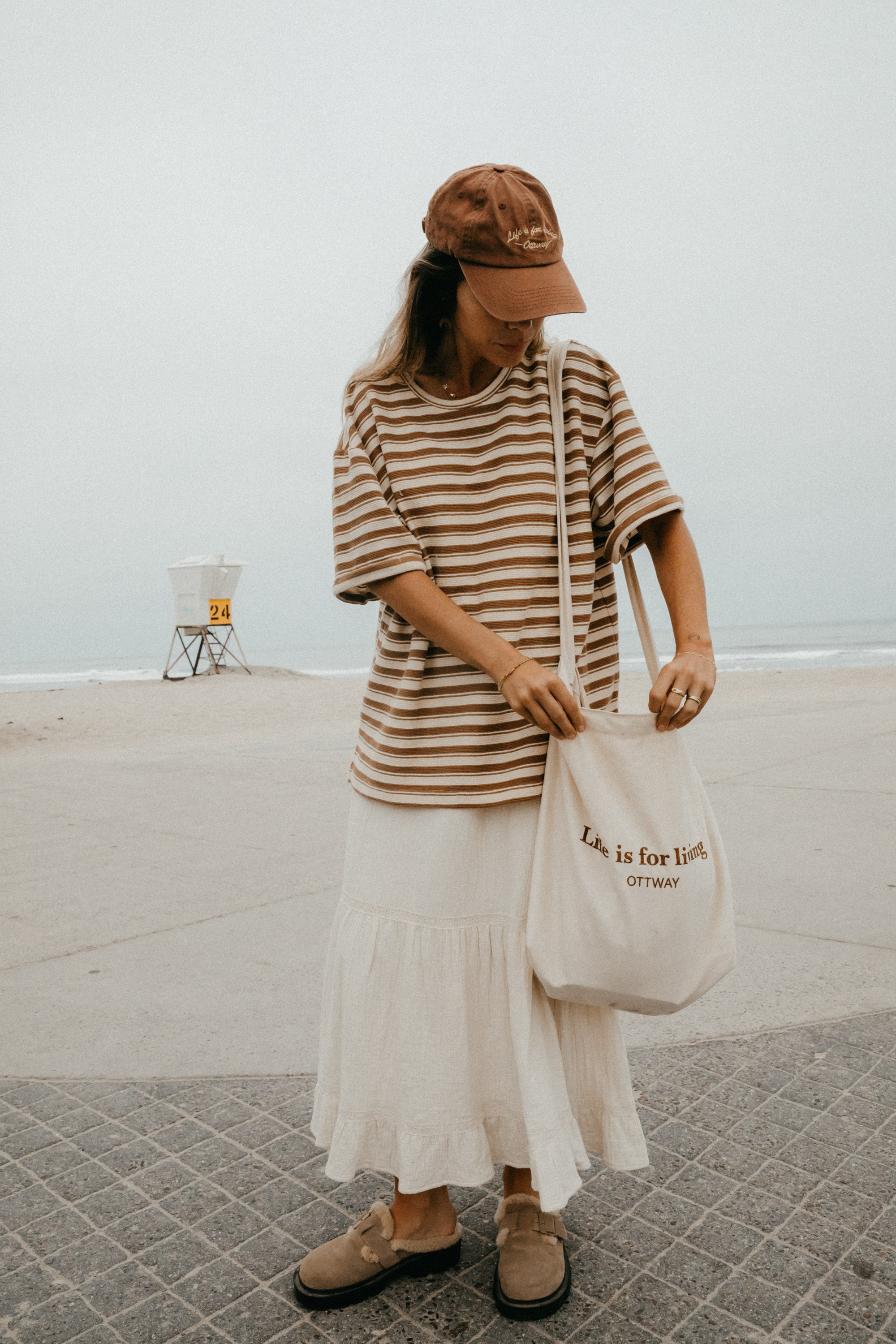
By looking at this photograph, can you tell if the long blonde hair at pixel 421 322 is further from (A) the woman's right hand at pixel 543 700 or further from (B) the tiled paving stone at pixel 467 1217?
(B) the tiled paving stone at pixel 467 1217

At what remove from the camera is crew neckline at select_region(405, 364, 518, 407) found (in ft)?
5.57

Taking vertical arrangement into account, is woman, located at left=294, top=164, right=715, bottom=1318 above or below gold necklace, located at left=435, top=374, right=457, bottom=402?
below

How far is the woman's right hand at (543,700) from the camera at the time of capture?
148 centimetres

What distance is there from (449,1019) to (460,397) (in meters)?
1.05

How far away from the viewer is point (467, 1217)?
1950mm

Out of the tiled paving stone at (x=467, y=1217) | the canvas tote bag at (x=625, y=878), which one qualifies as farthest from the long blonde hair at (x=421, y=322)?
the tiled paving stone at (x=467, y=1217)

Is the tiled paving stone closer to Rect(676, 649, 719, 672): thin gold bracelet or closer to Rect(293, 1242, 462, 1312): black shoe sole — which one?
Rect(293, 1242, 462, 1312): black shoe sole

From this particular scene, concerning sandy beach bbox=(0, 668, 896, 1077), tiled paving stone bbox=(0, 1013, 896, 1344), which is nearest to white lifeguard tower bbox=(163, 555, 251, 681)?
sandy beach bbox=(0, 668, 896, 1077)

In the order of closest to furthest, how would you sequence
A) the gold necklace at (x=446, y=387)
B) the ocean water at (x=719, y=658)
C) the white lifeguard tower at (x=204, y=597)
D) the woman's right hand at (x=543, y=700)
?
the woman's right hand at (x=543, y=700) < the gold necklace at (x=446, y=387) < the white lifeguard tower at (x=204, y=597) < the ocean water at (x=719, y=658)

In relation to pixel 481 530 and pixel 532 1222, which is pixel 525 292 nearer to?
pixel 481 530

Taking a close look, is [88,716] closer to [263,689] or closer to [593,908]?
[263,689]

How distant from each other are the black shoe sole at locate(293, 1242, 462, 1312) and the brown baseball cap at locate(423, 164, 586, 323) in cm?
161

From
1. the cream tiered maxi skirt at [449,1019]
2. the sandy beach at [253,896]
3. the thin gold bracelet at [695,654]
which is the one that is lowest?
the sandy beach at [253,896]


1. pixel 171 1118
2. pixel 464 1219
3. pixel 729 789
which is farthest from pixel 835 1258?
pixel 729 789
